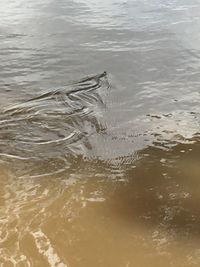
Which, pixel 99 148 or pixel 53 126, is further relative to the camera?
pixel 53 126

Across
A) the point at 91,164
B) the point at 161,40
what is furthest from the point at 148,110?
the point at 161,40

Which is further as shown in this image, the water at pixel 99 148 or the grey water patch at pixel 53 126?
the grey water patch at pixel 53 126

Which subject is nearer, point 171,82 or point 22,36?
point 171,82

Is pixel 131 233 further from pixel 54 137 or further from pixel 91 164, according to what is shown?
pixel 54 137

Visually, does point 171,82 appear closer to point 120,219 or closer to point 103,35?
point 103,35

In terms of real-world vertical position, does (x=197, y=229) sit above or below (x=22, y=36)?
below

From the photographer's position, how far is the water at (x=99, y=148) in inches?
111

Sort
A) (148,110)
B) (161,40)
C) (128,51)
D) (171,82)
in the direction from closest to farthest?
(148,110)
(171,82)
(128,51)
(161,40)

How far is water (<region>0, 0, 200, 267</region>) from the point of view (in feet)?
9.28

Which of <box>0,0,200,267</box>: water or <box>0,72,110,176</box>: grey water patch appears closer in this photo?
<box>0,0,200,267</box>: water

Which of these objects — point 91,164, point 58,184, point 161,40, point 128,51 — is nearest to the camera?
point 58,184

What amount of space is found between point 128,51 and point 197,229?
13.0ft

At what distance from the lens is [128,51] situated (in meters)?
6.52

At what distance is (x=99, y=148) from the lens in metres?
3.89
